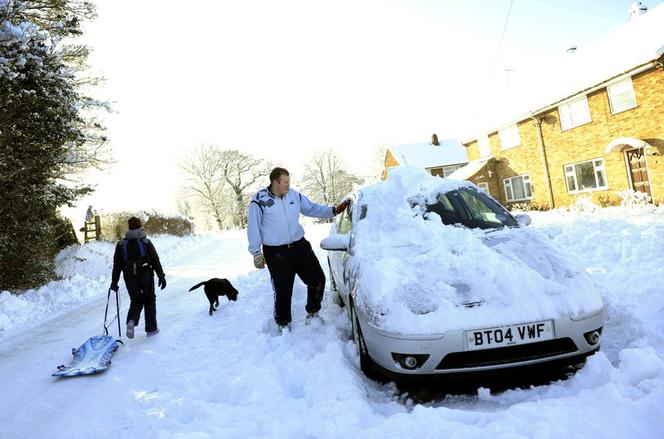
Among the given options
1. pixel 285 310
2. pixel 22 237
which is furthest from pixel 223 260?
pixel 285 310

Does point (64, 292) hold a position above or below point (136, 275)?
below

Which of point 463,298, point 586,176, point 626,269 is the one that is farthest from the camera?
point 586,176

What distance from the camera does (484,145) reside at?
26531 mm

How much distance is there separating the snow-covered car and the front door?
16.4 metres

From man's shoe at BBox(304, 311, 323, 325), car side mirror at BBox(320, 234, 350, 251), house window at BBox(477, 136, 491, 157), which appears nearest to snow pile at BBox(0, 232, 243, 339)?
man's shoe at BBox(304, 311, 323, 325)

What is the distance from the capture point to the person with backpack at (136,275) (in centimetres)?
530

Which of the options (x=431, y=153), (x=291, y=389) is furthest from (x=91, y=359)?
(x=431, y=153)

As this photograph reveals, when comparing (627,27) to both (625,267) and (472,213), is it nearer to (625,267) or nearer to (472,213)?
(625,267)

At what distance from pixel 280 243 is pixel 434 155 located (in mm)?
37369

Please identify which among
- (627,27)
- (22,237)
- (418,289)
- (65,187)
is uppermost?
(627,27)

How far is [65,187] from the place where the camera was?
427 inches

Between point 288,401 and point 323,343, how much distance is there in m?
1.05

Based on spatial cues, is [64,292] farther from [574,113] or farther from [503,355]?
[574,113]

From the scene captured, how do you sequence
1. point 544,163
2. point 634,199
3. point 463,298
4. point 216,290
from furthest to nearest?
point 544,163 < point 634,199 < point 216,290 < point 463,298
